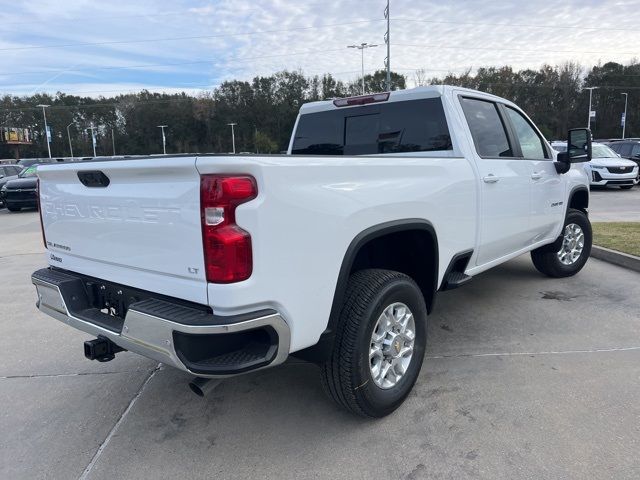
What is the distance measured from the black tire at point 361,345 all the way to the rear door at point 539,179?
233 cm

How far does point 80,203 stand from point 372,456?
84.8 inches

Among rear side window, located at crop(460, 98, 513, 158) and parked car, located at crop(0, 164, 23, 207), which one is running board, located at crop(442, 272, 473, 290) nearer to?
rear side window, located at crop(460, 98, 513, 158)

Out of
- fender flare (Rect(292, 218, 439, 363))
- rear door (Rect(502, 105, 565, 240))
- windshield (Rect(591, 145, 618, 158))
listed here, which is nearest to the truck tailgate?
fender flare (Rect(292, 218, 439, 363))

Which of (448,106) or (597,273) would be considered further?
(597,273)

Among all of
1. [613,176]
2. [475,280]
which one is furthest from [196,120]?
[475,280]

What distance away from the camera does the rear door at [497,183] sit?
388 cm

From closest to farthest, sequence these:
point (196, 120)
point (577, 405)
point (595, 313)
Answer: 1. point (577, 405)
2. point (595, 313)
3. point (196, 120)

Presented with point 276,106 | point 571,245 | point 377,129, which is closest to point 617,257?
point 571,245

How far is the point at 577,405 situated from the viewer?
3066 millimetres

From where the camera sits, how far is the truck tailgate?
2.20m

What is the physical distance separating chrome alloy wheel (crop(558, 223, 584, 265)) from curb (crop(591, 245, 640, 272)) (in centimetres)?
88

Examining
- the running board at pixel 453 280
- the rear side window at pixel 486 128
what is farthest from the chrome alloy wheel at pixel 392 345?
the rear side window at pixel 486 128

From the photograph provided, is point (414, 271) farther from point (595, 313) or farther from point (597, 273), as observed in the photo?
point (597, 273)

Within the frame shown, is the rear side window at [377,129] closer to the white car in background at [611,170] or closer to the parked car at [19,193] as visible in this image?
the parked car at [19,193]
